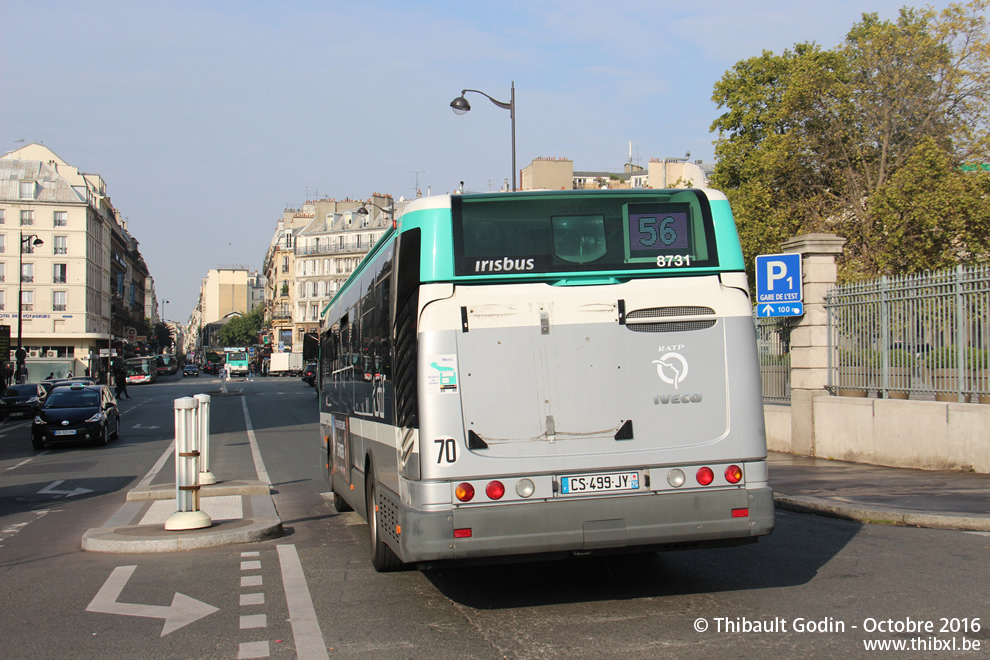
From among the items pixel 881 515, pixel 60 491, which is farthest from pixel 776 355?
pixel 60 491

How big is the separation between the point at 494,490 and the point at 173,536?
4.52m

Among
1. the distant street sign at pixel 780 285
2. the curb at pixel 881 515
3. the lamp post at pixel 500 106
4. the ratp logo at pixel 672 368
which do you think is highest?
the lamp post at pixel 500 106

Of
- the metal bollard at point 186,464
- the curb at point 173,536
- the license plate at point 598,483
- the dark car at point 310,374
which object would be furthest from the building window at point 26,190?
the license plate at point 598,483

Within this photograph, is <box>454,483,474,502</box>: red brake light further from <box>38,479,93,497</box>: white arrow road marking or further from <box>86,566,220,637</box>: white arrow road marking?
<box>38,479,93,497</box>: white arrow road marking

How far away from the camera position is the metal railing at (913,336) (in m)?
12.8

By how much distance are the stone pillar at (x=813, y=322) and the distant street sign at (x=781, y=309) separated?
5.9 inches

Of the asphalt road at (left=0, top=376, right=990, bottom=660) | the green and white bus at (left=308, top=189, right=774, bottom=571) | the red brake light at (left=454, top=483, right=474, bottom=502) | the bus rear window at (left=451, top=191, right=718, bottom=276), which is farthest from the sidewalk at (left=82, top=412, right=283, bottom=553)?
the bus rear window at (left=451, top=191, right=718, bottom=276)

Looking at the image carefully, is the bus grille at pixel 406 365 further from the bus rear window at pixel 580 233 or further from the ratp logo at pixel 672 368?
the ratp logo at pixel 672 368

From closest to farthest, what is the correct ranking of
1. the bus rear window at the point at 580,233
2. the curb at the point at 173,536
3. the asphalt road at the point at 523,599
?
the asphalt road at the point at 523,599 < the bus rear window at the point at 580,233 < the curb at the point at 173,536

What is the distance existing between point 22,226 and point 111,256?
23810mm

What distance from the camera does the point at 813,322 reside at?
16266mm

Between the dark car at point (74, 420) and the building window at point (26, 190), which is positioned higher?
the building window at point (26, 190)

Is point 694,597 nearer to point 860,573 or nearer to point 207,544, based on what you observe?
point 860,573

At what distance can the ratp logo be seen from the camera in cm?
647
